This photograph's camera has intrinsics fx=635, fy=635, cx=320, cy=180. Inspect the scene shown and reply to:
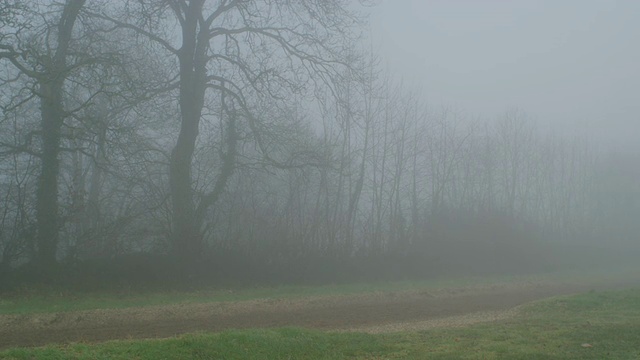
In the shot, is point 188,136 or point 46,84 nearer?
point 46,84

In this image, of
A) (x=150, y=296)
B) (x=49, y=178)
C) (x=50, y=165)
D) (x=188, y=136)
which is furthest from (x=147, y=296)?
(x=188, y=136)

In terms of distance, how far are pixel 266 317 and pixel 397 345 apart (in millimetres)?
5491

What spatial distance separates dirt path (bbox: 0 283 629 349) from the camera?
12.6 m

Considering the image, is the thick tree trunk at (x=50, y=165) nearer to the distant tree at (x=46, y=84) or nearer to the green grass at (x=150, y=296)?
the distant tree at (x=46, y=84)

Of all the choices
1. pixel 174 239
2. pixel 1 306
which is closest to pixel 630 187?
pixel 174 239

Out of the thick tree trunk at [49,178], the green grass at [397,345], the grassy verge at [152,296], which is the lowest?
the green grass at [397,345]

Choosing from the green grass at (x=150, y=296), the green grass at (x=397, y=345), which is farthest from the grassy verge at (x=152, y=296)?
the green grass at (x=397, y=345)

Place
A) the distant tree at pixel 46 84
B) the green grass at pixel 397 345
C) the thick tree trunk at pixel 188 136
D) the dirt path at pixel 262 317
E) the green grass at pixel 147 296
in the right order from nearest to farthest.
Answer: the green grass at pixel 397 345
the dirt path at pixel 262 317
the green grass at pixel 147 296
the distant tree at pixel 46 84
the thick tree trunk at pixel 188 136

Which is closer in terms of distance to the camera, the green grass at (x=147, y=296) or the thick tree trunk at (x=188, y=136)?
the green grass at (x=147, y=296)

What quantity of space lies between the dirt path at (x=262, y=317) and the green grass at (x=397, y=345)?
224cm

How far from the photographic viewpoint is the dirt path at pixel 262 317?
12.6 metres

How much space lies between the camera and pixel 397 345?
10695 mm

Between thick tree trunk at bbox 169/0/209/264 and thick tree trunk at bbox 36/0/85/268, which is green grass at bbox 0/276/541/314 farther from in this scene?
thick tree trunk at bbox 169/0/209/264

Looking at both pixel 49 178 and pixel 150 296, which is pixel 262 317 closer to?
pixel 150 296
